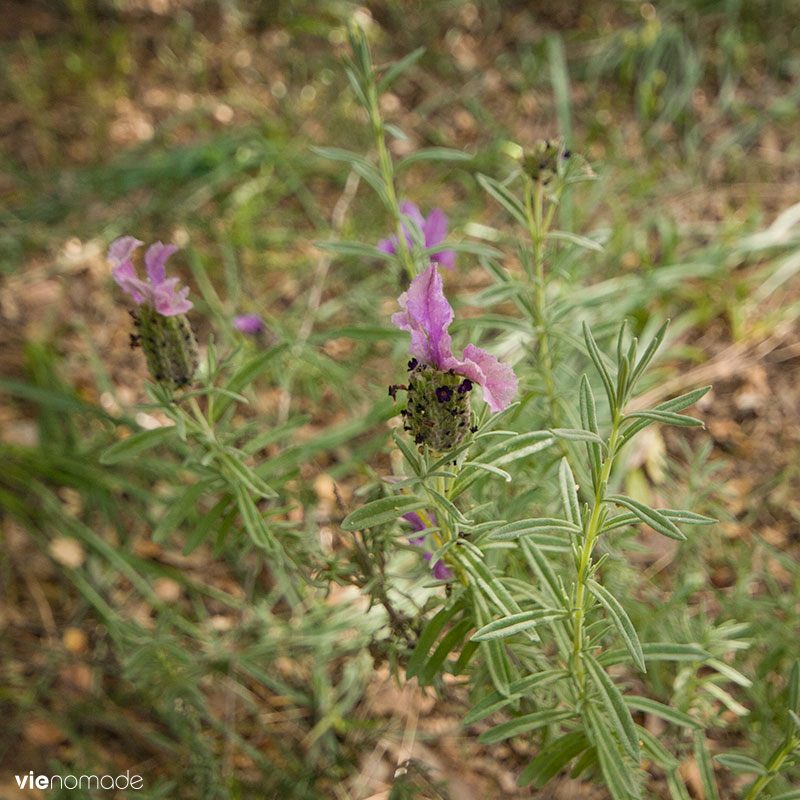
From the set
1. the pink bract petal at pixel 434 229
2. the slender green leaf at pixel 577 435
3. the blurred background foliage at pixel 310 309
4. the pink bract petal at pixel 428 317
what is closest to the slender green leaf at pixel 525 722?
the blurred background foliage at pixel 310 309

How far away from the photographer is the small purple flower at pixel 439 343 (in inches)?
37.1

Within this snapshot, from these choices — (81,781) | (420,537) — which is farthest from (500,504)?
(81,781)

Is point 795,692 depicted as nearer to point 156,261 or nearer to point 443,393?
point 443,393

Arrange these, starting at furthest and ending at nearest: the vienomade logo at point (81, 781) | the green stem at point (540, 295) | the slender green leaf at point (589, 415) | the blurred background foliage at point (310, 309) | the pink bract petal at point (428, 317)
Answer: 1. the blurred background foliage at point (310, 309)
2. the vienomade logo at point (81, 781)
3. the green stem at point (540, 295)
4. the slender green leaf at point (589, 415)
5. the pink bract petal at point (428, 317)

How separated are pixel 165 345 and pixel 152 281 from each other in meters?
0.10

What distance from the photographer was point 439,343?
0.96m

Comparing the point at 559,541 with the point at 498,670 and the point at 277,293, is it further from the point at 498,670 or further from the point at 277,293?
the point at 277,293

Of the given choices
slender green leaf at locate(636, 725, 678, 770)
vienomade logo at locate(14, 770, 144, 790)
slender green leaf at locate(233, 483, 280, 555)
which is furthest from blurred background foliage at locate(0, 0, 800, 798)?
slender green leaf at locate(636, 725, 678, 770)

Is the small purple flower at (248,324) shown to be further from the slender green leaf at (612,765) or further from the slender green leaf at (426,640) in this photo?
the slender green leaf at (612,765)

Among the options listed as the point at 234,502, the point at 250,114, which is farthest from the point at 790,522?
the point at 250,114

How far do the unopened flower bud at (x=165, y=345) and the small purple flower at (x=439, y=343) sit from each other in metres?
0.43

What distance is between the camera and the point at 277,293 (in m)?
2.69

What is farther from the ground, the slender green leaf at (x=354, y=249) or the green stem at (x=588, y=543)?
the slender green leaf at (x=354, y=249)

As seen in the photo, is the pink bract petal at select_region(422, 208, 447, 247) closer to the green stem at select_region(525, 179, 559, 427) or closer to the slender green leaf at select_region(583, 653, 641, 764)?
the green stem at select_region(525, 179, 559, 427)
